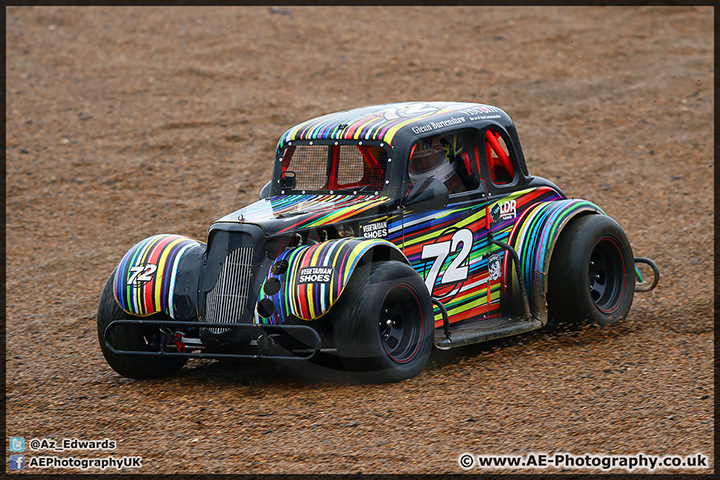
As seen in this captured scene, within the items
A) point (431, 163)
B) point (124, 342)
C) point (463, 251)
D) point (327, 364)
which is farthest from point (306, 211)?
point (124, 342)

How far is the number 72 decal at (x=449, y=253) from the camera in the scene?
264 inches

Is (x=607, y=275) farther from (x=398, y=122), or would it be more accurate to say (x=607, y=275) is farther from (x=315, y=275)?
(x=315, y=275)

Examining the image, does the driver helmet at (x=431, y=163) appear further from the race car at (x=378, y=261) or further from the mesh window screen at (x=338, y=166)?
the mesh window screen at (x=338, y=166)

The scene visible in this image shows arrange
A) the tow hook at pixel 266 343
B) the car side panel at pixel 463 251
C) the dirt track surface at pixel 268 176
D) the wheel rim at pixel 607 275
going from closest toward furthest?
the dirt track surface at pixel 268 176, the tow hook at pixel 266 343, the car side panel at pixel 463 251, the wheel rim at pixel 607 275

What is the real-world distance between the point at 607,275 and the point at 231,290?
341 cm

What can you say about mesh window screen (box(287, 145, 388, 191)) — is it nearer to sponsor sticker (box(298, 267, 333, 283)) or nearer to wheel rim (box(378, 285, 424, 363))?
wheel rim (box(378, 285, 424, 363))

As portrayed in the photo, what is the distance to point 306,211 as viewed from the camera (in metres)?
6.39

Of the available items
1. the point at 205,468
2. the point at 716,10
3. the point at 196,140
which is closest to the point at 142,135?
the point at 196,140

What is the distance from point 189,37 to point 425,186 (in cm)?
1265

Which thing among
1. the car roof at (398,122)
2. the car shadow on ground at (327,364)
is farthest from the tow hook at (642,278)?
the car roof at (398,122)

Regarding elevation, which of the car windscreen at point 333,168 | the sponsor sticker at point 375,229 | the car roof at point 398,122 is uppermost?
the car roof at point 398,122

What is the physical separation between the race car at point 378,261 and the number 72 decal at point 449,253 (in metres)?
0.01

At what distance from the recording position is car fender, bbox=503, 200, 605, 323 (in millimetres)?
7227

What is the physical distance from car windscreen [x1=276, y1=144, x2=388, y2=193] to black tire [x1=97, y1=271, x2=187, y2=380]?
1.63 m
